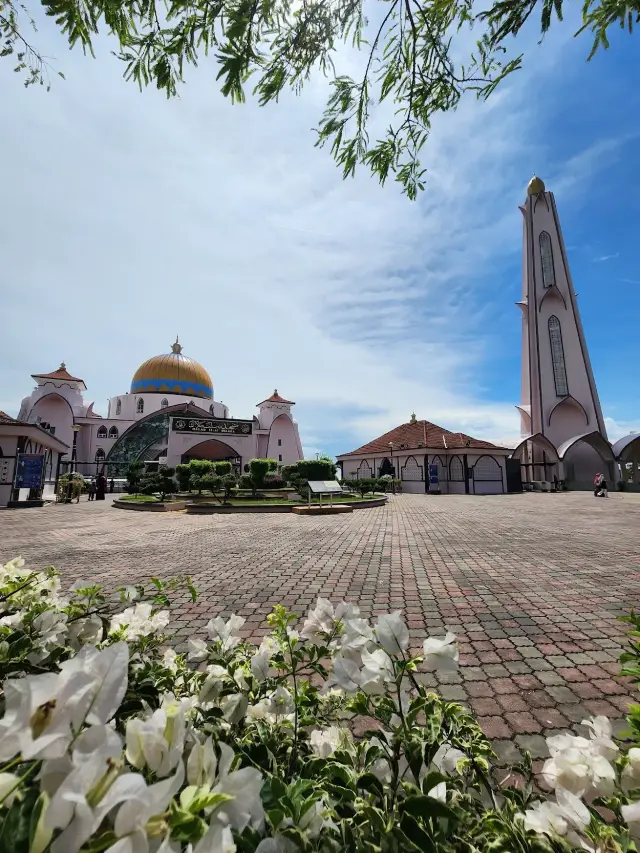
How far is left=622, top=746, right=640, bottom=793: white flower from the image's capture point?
875mm

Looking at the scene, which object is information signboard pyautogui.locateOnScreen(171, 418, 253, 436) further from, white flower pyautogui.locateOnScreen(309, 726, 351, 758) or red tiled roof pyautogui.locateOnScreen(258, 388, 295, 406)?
white flower pyautogui.locateOnScreen(309, 726, 351, 758)

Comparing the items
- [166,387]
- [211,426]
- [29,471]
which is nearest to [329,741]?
[29,471]

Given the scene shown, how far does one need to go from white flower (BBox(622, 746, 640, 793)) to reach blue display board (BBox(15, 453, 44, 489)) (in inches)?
849

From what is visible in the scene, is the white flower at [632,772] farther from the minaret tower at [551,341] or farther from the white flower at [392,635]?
the minaret tower at [551,341]

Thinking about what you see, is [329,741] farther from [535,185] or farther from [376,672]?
[535,185]

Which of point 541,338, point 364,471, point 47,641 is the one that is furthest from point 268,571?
point 541,338

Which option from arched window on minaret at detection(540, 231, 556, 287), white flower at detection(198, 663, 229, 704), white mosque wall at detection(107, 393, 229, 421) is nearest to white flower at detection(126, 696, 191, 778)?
white flower at detection(198, 663, 229, 704)

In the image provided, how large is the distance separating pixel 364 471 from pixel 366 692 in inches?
1358

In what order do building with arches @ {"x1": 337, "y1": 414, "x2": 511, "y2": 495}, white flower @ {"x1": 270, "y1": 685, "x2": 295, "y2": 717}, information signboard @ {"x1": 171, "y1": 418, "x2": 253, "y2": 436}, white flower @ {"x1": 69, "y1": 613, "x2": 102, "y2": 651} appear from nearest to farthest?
white flower @ {"x1": 270, "y1": 685, "x2": 295, "y2": 717} < white flower @ {"x1": 69, "y1": 613, "x2": 102, "y2": 651} < building with arches @ {"x1": 337, "y1": 414, "x2": 511, "y2": 495} < information signboard @ {"x1": 171, "y1": 418, "x2": 253, "y2": 436}

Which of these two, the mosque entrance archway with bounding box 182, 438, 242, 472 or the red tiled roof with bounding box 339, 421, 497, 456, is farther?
the mosque entrance archway with bounding box 182, 438, 242, 472

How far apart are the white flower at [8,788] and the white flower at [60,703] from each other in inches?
1.0

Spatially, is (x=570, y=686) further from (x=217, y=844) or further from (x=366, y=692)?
(x=217, y=844)

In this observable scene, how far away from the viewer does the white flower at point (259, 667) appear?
1.30 metres

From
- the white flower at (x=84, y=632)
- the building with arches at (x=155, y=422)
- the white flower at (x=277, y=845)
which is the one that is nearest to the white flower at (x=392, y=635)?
the white flower at (x=277, y=845)
